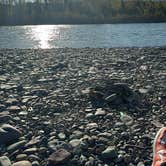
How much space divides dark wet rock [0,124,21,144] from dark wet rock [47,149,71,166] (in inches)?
38.5

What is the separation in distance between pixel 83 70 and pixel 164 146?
7.36 m

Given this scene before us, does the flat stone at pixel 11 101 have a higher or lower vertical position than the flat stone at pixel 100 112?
higher

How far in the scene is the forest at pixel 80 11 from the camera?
226 ft

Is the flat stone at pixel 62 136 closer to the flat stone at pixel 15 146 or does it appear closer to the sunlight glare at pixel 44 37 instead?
the flat stone at pixel 15 146

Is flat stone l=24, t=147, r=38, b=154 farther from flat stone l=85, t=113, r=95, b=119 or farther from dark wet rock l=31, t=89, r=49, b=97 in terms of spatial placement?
dark wet rock l=31, t=89, r=49, b=97

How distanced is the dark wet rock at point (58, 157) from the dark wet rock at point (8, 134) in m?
0.98

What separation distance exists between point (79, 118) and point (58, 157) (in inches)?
70.7

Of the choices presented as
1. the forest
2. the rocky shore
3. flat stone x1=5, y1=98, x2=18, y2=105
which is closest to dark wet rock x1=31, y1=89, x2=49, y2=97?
the rocky shore

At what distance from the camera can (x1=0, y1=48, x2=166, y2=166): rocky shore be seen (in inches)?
185

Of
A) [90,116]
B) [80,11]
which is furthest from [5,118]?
[80,11]

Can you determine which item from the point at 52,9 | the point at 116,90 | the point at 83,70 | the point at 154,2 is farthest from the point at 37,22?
the point at 116,90

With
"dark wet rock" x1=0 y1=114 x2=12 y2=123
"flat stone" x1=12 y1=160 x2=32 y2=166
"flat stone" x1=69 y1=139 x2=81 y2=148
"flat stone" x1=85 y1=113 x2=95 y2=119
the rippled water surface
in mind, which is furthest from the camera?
the rippled water surface

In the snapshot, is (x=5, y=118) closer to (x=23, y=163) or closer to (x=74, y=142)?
(x=74, y=142)

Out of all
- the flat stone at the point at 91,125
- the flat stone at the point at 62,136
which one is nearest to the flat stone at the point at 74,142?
the flat stone at the point at 62,136
